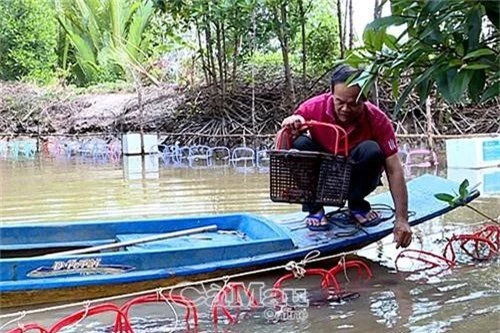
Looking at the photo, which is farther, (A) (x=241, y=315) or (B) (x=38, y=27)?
(B) (x=38, y=27)

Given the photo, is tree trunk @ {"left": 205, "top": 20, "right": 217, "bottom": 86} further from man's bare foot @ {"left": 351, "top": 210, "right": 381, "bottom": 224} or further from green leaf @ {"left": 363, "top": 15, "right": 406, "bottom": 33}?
green leaf @ {"left": 363, "top": 15, "right": 406, "bottom": 33}

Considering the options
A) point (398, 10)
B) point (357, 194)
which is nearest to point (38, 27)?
point (357, 194)

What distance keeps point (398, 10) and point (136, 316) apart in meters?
2.35

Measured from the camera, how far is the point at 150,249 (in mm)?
3617

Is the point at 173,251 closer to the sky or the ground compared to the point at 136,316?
closer to the sky

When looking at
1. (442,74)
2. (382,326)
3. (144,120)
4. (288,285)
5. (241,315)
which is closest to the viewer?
(442,74)

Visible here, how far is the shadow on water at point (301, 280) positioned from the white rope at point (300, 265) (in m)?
0.11

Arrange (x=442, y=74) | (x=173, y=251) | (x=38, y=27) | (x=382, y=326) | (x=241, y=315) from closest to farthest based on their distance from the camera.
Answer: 1. (x=442, y=74)
2. (x=382, y=326)
3. (x=241, y=315)
4. (x=173, y=251)
5. (x=38, y=27)

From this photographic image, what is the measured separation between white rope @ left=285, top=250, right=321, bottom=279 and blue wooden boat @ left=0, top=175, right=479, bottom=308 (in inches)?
1.0

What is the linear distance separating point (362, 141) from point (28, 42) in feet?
62.3

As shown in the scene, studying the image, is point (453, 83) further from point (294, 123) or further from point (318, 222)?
point (318, 222)

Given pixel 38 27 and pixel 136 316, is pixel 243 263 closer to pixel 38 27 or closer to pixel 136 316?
pixel 136 316

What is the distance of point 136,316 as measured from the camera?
320 centimetres

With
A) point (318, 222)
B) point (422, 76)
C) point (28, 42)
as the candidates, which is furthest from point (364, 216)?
point (28, 42)
